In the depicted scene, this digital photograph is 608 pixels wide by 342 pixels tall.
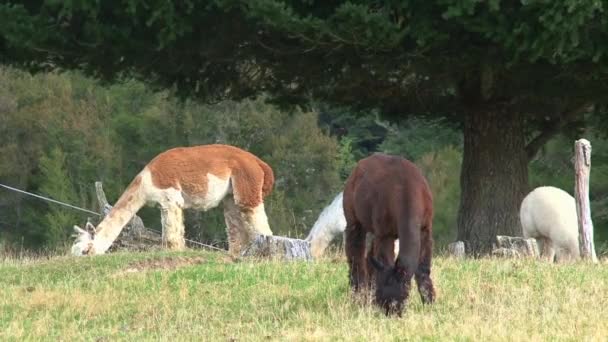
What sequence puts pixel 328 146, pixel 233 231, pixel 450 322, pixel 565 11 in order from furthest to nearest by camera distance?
pixel 328 146 < pixel 233 231 < pixel 565 11 < pixel 450 322

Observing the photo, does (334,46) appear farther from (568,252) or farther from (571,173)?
(571,173)

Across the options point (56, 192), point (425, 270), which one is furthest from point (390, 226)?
point (56, 192)

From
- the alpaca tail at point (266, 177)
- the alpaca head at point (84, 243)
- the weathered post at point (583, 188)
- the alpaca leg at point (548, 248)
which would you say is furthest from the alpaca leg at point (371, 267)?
the alpaca tail at point (266, 177)

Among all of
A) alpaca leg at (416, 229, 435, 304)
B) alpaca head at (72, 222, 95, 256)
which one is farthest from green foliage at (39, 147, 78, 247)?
alpaca leg at (416, 229, 435, 304)

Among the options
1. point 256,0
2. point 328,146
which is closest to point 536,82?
point 256,0

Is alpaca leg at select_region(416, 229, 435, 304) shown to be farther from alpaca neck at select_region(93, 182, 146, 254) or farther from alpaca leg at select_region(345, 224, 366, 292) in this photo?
alpaca neck at select_region(93, 182, 146, 254)

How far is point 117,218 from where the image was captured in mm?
17078

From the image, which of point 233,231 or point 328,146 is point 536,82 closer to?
point 233,231

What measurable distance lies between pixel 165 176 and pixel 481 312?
8088 mm

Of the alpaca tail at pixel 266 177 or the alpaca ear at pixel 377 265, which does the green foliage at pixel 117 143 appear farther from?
the alpaca ear at pixel 377 265

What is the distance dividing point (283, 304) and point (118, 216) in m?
6.93

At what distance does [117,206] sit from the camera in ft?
56.1

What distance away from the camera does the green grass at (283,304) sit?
29.8 ft

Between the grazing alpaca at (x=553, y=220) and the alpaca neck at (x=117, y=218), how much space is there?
548 centimetres
